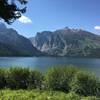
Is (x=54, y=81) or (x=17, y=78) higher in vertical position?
(x=17, y=78)

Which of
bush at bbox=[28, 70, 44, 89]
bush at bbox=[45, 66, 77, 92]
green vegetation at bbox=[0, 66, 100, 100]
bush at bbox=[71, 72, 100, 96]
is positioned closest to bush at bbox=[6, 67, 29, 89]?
green vegetation at bbox=[0, 66, 100, 100]

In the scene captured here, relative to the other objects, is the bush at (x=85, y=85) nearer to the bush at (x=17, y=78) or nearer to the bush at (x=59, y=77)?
the bush at (x=59, y=77)

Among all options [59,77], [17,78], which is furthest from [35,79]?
[59,77]

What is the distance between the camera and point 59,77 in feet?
72.4

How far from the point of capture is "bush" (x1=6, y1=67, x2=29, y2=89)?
74.2 feet

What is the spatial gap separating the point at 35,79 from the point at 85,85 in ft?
16.2

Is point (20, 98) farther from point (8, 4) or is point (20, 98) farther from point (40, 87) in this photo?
point (40, 87)

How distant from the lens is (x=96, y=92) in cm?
2045

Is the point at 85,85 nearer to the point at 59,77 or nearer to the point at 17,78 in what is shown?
the point at 59,77

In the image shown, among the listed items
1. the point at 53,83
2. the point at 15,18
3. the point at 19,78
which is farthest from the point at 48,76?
the point at 15,18

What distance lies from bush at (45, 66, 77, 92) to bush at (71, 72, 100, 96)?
1024 mm

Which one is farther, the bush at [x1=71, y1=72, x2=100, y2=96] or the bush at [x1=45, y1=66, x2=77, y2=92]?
the bush at [x1=45, y1=66, x2=77, y2=92]

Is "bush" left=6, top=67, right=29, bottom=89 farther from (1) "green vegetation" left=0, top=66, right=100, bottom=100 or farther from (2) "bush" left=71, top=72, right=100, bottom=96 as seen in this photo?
(2) "bush" left=71, top=72, right=100, bottom=96

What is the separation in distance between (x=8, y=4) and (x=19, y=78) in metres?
9.17
